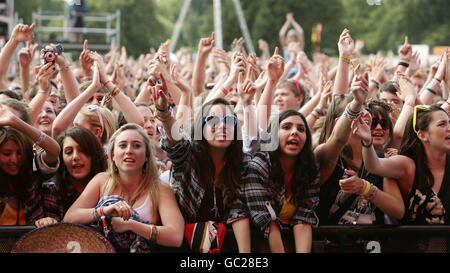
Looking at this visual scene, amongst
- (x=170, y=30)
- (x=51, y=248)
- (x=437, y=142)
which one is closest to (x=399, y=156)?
(x=437, y=142)

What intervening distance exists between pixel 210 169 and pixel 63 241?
0.99 meters

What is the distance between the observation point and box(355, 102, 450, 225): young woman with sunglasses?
388 cm

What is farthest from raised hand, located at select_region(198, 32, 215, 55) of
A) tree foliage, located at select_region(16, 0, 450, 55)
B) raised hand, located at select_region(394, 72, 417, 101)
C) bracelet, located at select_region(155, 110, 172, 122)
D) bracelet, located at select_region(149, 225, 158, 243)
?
tree foliage, located at select_region(16, 0, 450, 55)

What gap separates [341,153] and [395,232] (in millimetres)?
1026

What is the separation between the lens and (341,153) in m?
4.38

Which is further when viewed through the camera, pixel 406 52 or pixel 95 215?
pixel 406 52

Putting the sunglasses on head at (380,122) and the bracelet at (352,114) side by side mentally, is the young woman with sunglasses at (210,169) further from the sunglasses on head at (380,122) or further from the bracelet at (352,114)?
the sunglasses on head at (380,122)

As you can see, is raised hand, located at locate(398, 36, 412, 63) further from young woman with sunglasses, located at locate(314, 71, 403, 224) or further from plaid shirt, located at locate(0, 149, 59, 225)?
plaid shirt, located at locate(0, 149, 59, 225)

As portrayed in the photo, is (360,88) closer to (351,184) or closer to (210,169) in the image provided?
(351,184)

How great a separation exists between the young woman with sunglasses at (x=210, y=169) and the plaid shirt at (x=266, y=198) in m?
0.07

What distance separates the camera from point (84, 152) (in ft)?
13.7

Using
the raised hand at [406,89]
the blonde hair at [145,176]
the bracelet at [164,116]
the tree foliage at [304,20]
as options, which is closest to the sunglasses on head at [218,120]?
the bracelet at [164,116]

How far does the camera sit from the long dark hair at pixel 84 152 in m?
4.16

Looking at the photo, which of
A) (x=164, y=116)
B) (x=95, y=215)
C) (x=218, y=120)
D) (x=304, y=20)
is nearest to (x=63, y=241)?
(x=95, y=215)
